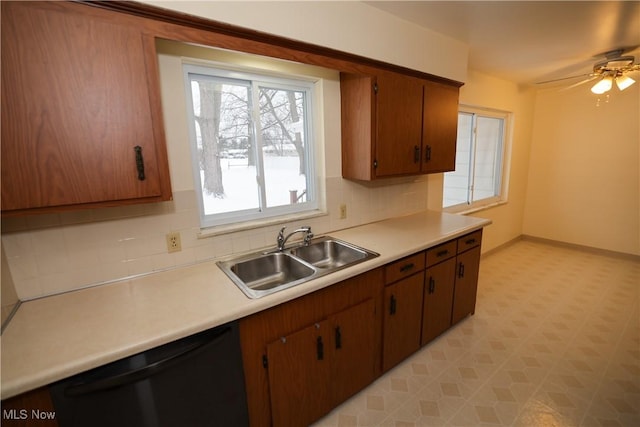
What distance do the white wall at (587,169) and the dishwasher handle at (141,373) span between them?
16.7 ft

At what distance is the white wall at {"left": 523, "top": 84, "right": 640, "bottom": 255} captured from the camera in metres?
3.62

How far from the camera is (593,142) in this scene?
384cm

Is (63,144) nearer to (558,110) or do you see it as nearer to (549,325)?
(549,325)

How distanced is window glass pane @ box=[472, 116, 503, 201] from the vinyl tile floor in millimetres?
1442

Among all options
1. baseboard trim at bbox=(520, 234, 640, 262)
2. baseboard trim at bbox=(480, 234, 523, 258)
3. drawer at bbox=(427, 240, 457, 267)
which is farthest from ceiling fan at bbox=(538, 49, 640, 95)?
baseboard trim at bbox=(520, 234, 640, 262)

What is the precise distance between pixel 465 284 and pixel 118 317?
2407 mm

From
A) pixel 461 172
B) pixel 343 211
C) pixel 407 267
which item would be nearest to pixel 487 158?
pixel 461 172

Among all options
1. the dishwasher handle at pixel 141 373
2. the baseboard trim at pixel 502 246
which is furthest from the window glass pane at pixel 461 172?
the dishwasher handle at pixel 141 373

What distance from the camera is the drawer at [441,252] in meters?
1.99

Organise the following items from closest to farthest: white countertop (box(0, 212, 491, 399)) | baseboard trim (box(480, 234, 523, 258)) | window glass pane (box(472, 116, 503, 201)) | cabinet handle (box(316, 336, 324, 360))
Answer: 1. white countertop (box(0, 212, 491, 399))
2. cabinet handle (box(316, 336, 324, 360))
3. window glass pane (box(472, 116, 503, 201))
4. baseboard trim (box(480, 234, 523, 258))

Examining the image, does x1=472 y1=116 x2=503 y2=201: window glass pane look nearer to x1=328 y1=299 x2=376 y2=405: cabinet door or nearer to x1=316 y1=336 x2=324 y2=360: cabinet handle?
x1=328 y1=299 x2=376 y2=405: cabinet door

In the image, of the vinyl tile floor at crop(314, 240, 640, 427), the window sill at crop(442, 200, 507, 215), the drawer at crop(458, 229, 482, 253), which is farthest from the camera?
the window sill at crop(442, 200, 507, 215)

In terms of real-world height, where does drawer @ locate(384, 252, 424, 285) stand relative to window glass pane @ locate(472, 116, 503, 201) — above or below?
below

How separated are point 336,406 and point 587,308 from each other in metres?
2.68
